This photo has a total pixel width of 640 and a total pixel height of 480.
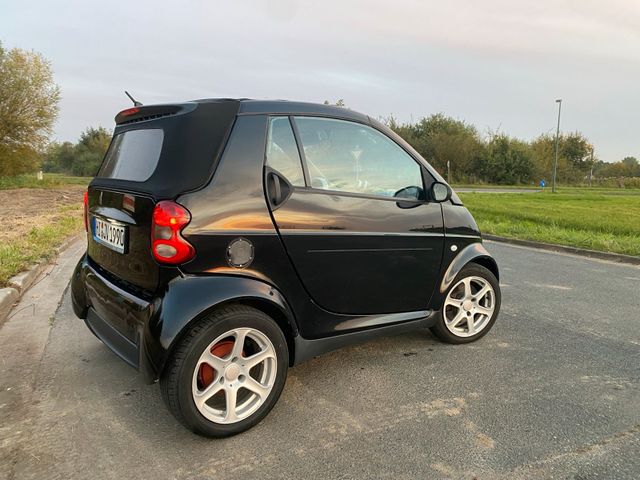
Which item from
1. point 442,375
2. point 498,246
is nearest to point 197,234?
point 442,375

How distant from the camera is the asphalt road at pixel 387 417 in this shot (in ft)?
7.05

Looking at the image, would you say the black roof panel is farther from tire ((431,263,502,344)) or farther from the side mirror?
tire ((431,263,502,344))

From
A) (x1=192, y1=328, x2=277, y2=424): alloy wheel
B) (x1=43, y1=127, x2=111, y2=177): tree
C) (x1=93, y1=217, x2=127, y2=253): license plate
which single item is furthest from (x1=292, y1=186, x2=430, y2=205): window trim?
(x1=43, y1=127, x2=111, y2=177): tree

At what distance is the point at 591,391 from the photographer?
115 inches

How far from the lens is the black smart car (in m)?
2.24

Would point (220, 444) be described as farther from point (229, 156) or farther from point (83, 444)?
point (229, 156)

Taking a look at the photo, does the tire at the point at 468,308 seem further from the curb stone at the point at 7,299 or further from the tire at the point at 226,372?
the curb stone at the point at 7,299

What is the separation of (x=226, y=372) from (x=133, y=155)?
1397 mm

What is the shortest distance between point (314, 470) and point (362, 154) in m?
1.88

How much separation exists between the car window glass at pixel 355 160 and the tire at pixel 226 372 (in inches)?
35.7

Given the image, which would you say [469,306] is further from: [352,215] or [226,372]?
[226,372]

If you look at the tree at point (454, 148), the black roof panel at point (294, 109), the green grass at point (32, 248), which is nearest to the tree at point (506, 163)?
the tree at point (454, 148)

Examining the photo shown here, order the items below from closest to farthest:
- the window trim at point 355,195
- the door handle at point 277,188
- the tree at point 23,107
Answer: the door handle at point 277,188 → the window trim at point 355,195 → the tree at point 23,107

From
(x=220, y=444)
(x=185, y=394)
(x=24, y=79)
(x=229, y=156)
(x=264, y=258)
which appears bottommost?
(x=220, y=444)
